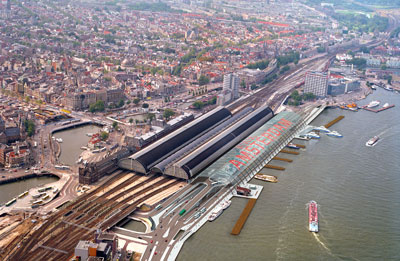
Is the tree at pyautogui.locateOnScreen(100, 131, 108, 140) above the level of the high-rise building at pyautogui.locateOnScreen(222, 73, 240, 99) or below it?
below

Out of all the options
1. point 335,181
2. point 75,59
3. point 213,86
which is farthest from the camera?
point 75,59

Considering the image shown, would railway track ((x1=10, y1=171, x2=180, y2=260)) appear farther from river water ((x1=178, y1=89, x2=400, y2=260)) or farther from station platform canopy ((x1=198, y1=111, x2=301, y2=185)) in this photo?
river water ((x1=178, y1=89, x2=400, y2=260))

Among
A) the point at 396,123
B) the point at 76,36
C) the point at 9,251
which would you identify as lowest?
the point at 9,251

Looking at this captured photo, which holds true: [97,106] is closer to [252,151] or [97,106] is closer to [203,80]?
[203,80]

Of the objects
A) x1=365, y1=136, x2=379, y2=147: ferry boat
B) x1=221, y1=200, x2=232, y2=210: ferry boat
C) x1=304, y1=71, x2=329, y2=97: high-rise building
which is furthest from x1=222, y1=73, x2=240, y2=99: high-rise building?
x1=221, y1=200, x2=232, y2=210: ferry boat

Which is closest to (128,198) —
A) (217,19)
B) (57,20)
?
(57,20)

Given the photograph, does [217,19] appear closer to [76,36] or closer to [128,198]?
[76,36]
